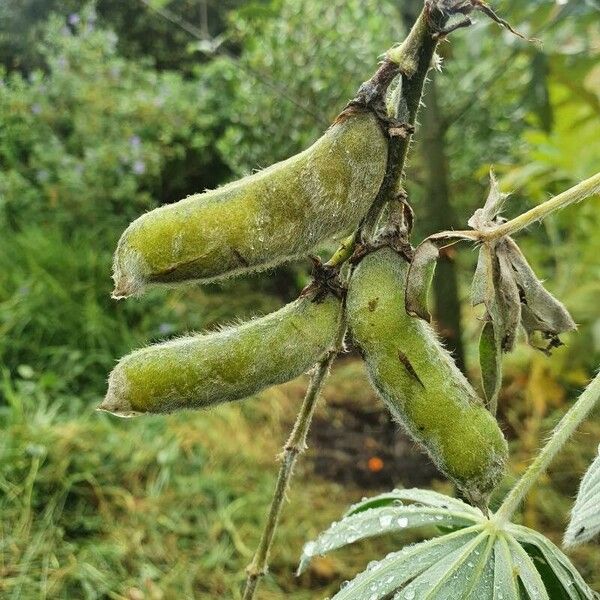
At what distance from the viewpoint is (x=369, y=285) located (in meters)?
0.54

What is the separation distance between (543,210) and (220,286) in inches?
41.8

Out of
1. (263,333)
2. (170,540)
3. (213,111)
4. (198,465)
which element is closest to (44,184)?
(213,111)

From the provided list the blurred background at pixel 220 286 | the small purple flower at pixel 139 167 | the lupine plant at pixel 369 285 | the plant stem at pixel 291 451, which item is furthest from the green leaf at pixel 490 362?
the small purple flower at pixel 139 167

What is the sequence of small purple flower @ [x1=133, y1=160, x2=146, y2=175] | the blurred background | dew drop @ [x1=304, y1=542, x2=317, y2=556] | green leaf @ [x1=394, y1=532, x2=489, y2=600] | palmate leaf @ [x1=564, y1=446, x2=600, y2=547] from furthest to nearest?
small purple flower @ [x1=133, y1=160, x2=146, y2=175] → the blurred background → dew drop @ [x1=304, y1=542, x2=317, y2=556] → green leaf @ [x1=394, y1=532, x2=489, y2=600] → palmate leaf @ [x1=564, y1=446, x2=600, y2=547]

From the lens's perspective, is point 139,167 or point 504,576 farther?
point 139,167

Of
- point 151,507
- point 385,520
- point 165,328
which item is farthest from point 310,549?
point 165,328

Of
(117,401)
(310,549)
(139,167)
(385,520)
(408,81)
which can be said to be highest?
(408,81)

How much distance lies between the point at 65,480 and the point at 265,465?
736mm

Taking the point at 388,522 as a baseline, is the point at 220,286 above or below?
below

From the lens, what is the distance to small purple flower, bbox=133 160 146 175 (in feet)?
12.4

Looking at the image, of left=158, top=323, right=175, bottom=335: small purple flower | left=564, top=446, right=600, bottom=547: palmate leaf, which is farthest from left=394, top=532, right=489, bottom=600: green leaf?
left=158, top=323, right=175, bottom=335: small purple flower

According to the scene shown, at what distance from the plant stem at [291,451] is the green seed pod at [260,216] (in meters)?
0.09

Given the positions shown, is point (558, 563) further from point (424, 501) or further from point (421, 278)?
point (421, 278)

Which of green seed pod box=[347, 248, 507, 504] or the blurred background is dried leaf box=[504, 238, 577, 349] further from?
the blurred background
